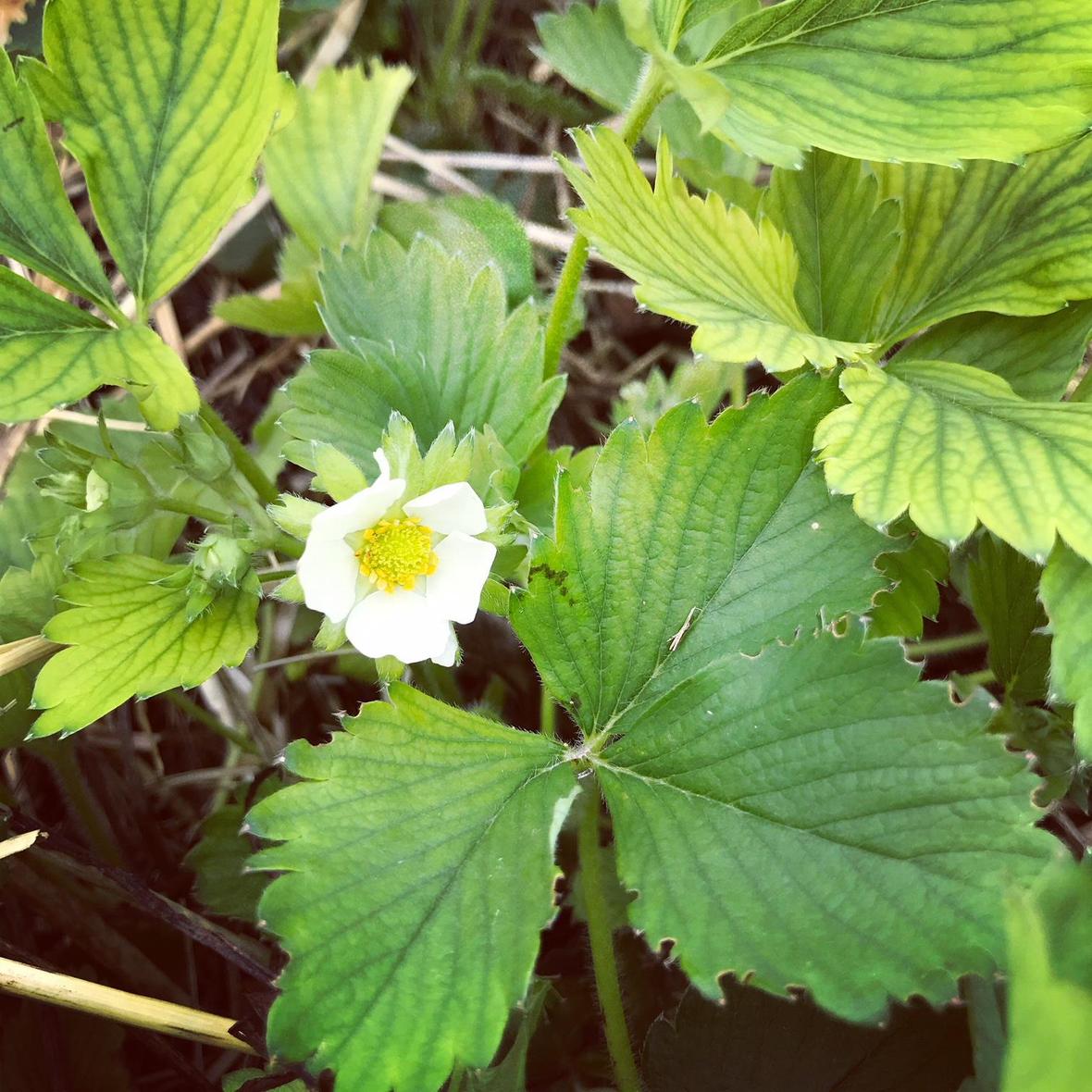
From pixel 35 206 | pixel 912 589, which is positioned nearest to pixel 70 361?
pixel 35 206

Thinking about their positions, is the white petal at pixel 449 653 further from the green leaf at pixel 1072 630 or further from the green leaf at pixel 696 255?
the green leaf at pixel 1072 630

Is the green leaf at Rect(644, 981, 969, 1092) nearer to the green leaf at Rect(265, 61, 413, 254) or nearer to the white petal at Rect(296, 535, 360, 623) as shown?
the white petal at Rect(296, 535, 360, 623)

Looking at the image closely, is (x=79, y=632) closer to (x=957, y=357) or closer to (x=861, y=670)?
(x=861, y=670)

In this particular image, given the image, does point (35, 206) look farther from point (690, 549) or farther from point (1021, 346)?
point (1021, 346)

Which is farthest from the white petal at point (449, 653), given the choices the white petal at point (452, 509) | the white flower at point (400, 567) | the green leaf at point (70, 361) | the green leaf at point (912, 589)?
the green leaf at point (912, 589)

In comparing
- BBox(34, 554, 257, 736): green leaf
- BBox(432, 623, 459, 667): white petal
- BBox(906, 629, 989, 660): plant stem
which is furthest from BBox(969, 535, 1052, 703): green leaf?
BBox(34, 554, 257, 736): green leaf
